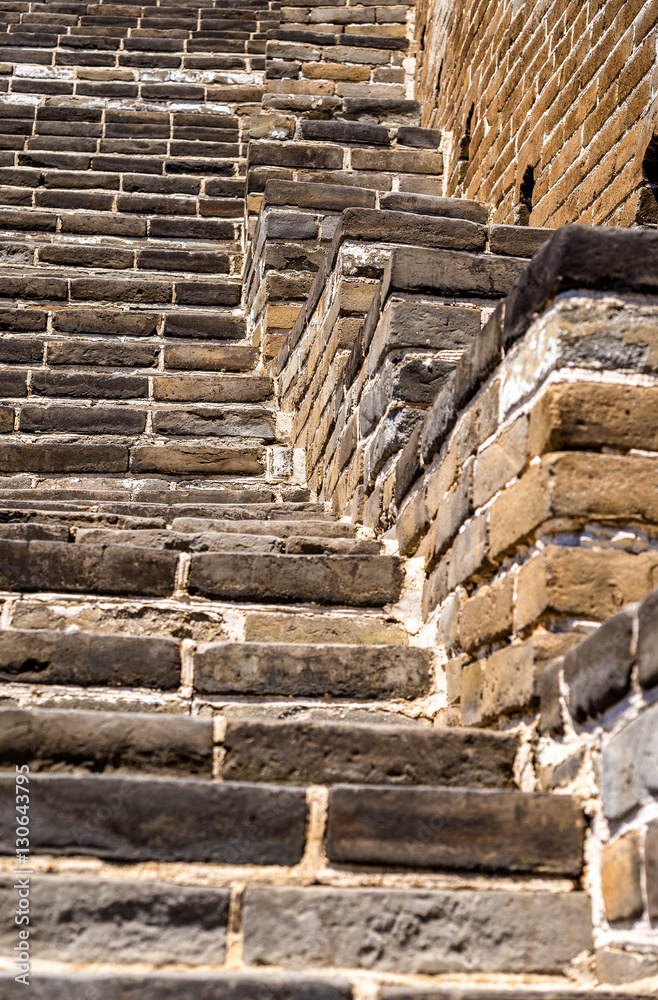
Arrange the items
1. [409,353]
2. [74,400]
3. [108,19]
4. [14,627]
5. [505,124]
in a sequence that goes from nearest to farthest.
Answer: [14,627]
[409,353]
[74,400]
[505,124]
[108,19]

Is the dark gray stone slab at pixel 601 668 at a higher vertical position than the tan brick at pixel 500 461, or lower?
lower

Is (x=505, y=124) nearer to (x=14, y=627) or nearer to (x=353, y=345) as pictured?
(x=353, y=345)

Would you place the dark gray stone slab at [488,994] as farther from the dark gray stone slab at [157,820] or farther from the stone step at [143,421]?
the stone step at [143,421]

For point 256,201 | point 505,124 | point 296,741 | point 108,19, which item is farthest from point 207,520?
point 108,19

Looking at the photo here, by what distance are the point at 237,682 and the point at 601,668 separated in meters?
1.10

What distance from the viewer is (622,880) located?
5.40 feet

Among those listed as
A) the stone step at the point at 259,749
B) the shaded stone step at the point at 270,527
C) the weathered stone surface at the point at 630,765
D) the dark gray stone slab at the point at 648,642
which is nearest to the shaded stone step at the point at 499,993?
the weathered stone surface at the point at 630,765

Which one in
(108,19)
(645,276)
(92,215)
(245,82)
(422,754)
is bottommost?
(422,754)

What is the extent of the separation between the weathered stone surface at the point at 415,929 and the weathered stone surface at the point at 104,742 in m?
0.38

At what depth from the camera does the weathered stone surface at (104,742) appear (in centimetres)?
201

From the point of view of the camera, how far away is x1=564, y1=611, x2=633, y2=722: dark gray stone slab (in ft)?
5.46

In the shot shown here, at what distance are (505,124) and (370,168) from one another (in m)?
1.35

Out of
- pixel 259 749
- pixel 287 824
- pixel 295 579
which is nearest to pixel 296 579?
pixel 295 579

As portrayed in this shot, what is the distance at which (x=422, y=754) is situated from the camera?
215cm
